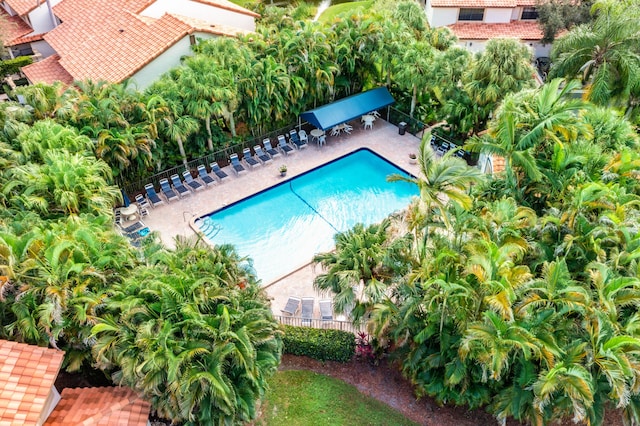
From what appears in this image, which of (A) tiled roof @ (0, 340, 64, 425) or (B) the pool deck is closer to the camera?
(A) tiled roof @ (0, 340, 64, 425)

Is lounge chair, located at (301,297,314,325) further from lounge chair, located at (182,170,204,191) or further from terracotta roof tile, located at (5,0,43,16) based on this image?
terracotta roof tile, located at (5,0,43,16)

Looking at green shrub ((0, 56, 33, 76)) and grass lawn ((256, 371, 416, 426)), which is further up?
green shrub ((0, 56, 33, 76))

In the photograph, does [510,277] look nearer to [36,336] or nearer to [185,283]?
[185,283]

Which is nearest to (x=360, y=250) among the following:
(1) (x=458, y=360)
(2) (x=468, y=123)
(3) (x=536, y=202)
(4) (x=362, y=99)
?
(1) (x=458, y=360)

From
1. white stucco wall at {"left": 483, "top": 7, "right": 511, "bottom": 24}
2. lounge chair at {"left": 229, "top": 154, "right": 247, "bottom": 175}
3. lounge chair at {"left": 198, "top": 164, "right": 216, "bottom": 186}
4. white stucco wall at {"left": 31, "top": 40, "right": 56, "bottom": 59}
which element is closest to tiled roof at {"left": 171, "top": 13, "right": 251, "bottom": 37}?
lounge chair at {"left": 229, "top": 154, "right": 247, "bottom": 175}

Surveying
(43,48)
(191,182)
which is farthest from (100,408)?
(43,48)

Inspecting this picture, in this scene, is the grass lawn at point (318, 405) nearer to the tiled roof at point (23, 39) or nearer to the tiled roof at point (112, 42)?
the tiled roof at point (112, 42)

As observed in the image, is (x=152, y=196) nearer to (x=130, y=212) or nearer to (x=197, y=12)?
(x=130, y=212)
